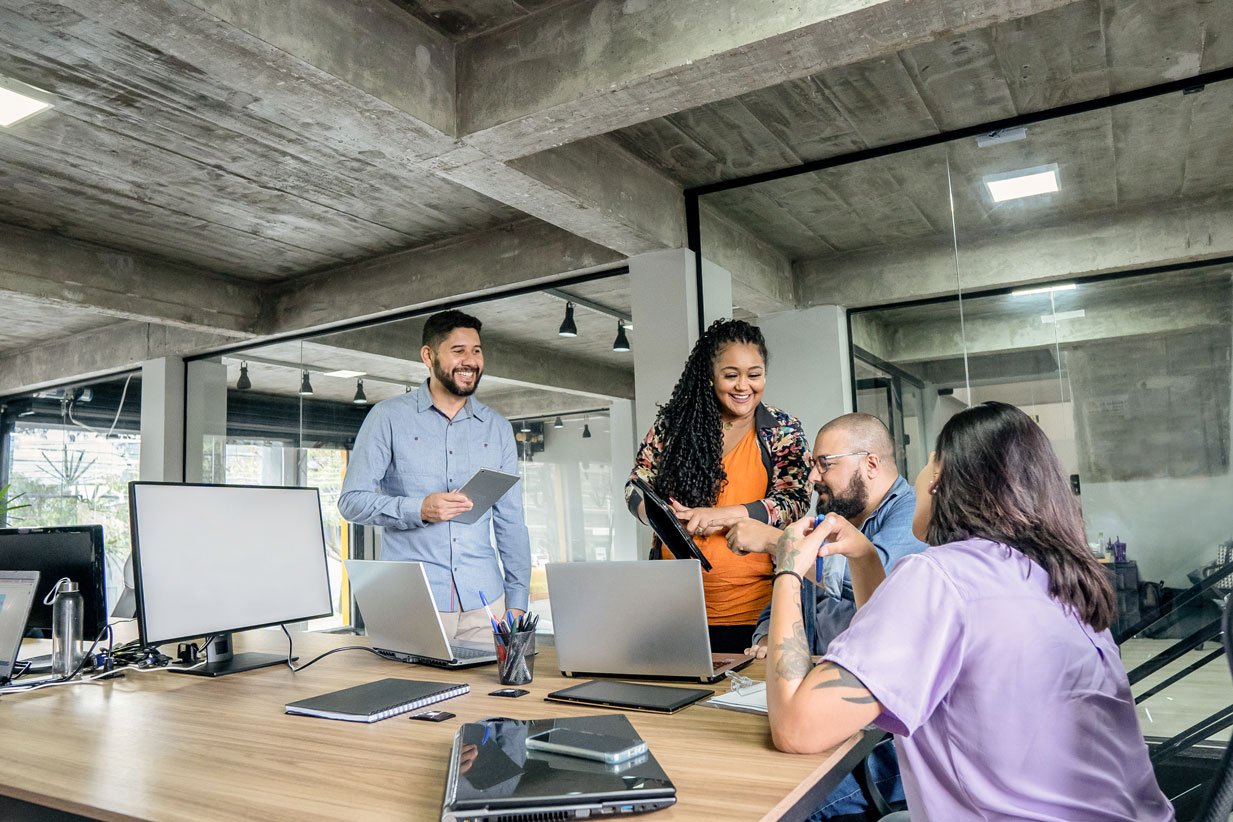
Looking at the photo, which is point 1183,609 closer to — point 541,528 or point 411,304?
point 541,528

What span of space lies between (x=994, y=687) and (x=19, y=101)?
3.85m

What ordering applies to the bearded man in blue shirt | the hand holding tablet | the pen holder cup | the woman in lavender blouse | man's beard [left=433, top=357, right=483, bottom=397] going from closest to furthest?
the woman in lavender blouse, the pen holder cup, the hand holding tablet, the bearded man in blue shirt, man's beard [left=433, top=357, right=483, bottom=397]

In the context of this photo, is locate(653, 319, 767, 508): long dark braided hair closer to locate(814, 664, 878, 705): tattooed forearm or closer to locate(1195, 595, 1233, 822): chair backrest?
locate(814, 664, 878, 705): tattooed forearm


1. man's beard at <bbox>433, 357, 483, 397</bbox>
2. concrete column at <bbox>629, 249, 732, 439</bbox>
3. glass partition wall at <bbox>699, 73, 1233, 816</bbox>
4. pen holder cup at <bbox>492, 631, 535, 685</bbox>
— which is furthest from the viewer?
concrete column at <bbox>629, 249, 732, 439</bbox>

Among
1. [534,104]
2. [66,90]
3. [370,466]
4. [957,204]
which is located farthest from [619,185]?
[66,90]

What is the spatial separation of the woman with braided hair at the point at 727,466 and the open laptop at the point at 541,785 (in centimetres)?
102

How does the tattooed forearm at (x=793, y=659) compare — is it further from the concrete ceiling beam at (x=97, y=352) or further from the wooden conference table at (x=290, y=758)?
the concrete ceiling beam at (x=97, y=352)

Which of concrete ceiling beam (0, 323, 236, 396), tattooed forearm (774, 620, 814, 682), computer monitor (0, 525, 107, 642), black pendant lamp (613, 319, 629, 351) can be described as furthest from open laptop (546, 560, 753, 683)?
concrete ceiling beam (0, 323, 236, 396)

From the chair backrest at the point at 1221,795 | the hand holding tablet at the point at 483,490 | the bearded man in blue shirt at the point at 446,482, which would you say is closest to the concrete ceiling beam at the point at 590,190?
the bearded man in blue shirt at the point at 446,482

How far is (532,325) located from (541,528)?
1.23 meters

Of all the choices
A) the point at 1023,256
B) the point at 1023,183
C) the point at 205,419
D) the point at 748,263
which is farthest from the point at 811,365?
the point at 205,419

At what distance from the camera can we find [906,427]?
353 cm

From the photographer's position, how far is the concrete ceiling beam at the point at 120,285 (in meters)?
4.98

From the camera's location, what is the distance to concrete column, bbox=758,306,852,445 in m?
3.84
